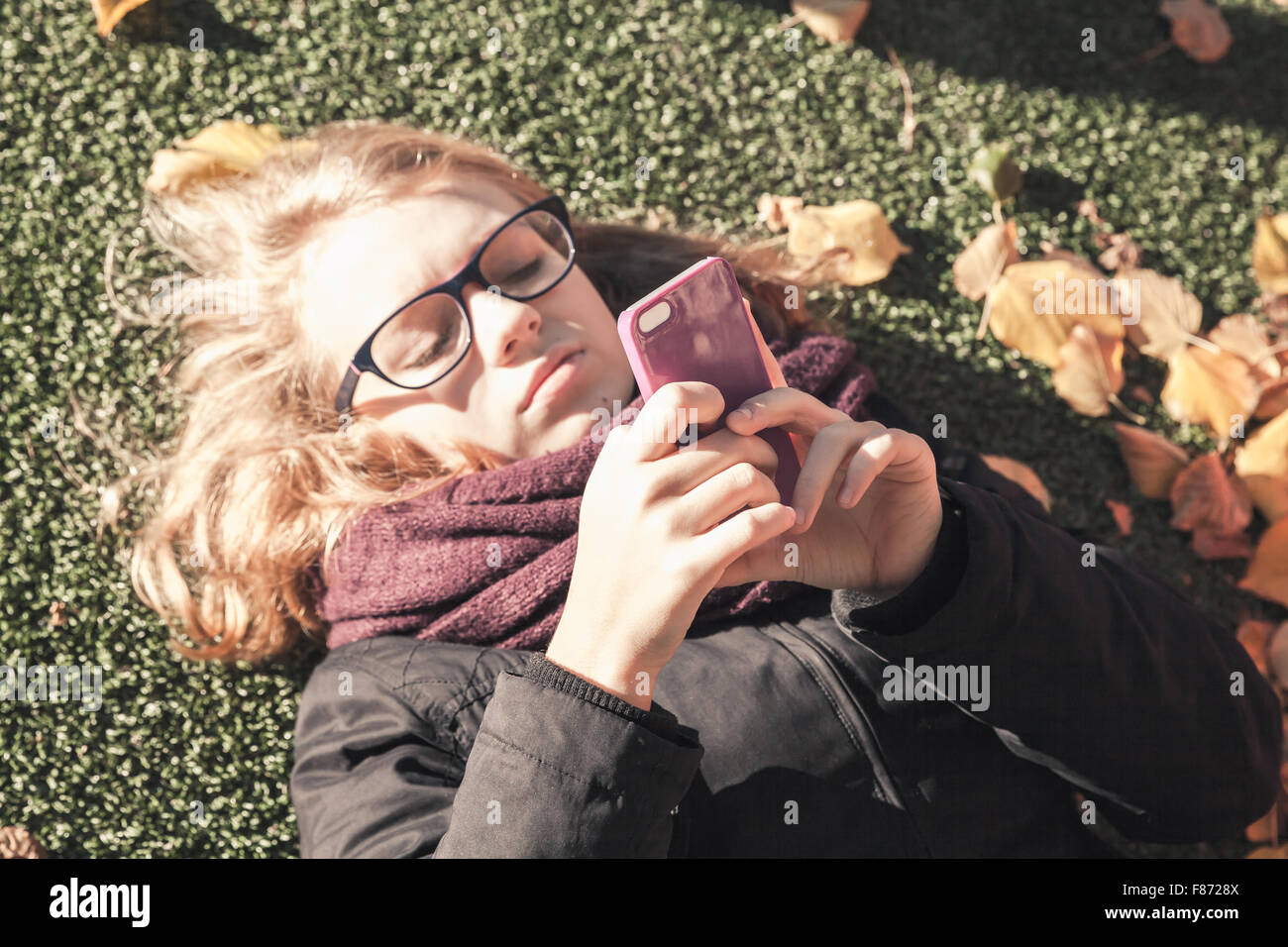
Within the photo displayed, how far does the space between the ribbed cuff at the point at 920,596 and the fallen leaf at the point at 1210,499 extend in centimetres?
96

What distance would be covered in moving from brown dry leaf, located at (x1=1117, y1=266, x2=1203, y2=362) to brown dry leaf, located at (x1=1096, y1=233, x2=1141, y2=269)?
3 cm

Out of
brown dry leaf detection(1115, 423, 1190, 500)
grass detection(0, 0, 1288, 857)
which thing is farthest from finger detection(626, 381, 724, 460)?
brown dry leaf detection(1115, 423, 1190, 500)

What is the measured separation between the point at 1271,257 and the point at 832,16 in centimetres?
108

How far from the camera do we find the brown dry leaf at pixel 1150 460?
199cm

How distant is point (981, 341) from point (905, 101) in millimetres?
570

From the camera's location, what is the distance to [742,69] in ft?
7.02

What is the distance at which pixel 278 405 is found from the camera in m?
1.80

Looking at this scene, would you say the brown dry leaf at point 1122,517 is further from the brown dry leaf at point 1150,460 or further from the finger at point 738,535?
the finger at point 738,535

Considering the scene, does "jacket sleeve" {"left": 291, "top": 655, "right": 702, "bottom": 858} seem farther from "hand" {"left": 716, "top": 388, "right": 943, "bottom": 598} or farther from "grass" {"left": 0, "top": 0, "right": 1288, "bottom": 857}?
"grass" {"left": 0, "top": 0, "right": 1288, "bottom": 857}

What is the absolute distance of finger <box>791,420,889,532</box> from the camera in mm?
1102

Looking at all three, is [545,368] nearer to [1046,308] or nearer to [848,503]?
[848,503]

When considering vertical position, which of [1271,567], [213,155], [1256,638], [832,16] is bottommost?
[1256,638]

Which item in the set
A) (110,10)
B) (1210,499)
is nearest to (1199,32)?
(1210,499)

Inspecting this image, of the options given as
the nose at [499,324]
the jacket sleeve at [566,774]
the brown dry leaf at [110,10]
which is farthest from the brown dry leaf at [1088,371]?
the brown dry leaf at [110,10]
